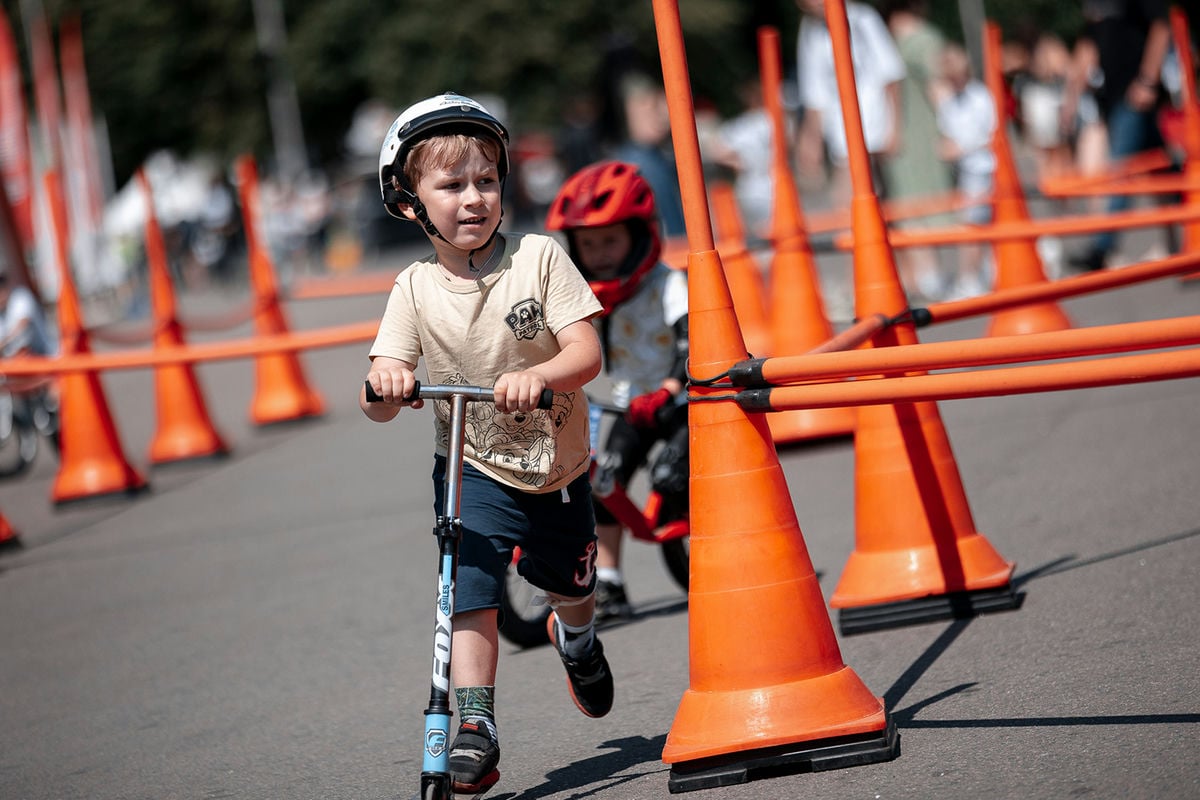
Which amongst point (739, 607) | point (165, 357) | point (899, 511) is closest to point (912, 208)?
point (165, 357)

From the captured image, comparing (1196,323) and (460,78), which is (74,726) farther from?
(460,78)

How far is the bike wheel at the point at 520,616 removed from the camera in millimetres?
6113

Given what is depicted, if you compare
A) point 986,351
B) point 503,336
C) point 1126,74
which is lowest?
point 986,351

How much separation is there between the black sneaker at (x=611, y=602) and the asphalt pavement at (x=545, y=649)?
4.3 inches

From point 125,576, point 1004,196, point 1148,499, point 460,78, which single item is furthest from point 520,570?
point 460,78

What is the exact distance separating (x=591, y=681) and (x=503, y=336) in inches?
39.3

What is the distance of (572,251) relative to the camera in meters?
6.35

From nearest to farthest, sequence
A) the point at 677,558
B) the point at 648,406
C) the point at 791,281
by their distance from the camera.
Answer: the point at 648,406 < the point at 677,558 < the point at 791,281

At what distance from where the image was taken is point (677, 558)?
6.55 metres

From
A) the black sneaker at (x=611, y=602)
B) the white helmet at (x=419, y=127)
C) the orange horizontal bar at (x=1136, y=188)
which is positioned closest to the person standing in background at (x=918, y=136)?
the orange horizontal bar at (x=1136, y=188)

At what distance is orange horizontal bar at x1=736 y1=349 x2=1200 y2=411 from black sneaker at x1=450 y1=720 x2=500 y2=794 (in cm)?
102

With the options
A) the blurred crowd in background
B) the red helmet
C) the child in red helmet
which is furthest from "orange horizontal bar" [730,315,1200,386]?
the blurred crowd in background

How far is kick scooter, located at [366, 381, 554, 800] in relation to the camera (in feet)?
12.4

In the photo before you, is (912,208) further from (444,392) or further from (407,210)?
(444,392)
